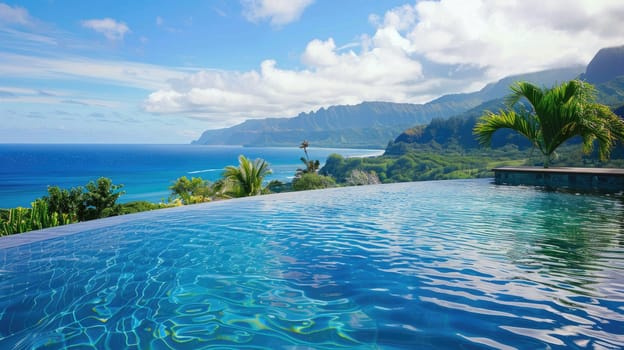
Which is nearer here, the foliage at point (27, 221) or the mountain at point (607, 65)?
the foliage at point (27, 221)

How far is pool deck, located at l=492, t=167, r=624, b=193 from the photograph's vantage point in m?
9.38

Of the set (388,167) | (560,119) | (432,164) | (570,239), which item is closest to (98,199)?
(570,239)

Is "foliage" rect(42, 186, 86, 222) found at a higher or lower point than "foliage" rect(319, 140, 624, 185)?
higher

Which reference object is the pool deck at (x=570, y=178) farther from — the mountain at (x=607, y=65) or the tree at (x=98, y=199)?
the mountain at (x=607, y=65)

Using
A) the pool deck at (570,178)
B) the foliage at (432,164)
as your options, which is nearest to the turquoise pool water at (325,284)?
the pool deck at (570,178)

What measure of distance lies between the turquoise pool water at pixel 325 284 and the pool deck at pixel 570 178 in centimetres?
403

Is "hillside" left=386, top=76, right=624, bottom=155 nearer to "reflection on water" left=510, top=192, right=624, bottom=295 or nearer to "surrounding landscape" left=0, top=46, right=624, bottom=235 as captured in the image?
"surrounding landscape" left=0, top=46, right=624, bottom=235

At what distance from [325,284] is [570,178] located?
10.2 meters

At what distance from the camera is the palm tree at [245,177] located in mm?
12984

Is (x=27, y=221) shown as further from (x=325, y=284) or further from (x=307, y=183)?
(x=307, y=183)

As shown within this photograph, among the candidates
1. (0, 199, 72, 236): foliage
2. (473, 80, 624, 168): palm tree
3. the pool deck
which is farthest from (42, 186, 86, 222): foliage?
the pool deck

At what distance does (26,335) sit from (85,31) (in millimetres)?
36874

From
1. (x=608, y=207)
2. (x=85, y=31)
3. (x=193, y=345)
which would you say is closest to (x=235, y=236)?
(x=193, y=345)

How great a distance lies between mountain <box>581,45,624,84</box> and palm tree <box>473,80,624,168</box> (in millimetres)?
118919
